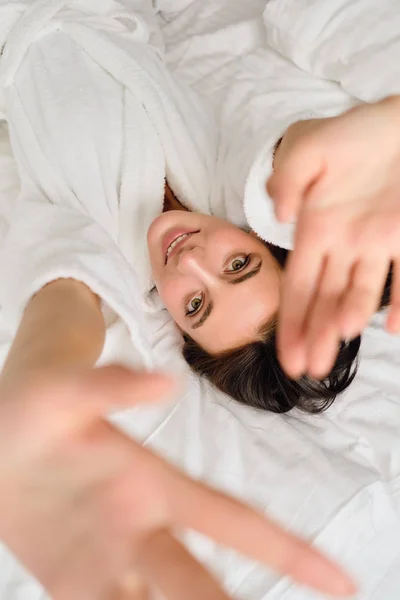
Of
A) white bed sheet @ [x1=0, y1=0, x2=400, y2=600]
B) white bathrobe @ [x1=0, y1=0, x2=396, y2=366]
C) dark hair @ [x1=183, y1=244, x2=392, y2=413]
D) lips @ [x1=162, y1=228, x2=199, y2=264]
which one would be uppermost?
white bathrobe @ [x1=0, y1=0, x2=396, y2=366]

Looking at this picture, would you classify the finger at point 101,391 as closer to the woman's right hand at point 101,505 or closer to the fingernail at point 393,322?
the woman's right hand at point 101,505

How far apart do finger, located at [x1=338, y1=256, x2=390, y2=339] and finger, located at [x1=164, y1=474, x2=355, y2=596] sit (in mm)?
124

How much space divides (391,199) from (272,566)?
0.25 metres

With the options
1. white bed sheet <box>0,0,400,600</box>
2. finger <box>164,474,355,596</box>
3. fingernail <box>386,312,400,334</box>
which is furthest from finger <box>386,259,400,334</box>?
white bed sheet <box>0,0,400,600</box>

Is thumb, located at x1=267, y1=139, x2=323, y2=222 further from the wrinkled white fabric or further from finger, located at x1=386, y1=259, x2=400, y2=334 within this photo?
the wrinkled white fabric

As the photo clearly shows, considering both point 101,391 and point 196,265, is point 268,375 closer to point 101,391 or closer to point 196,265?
point 196,265

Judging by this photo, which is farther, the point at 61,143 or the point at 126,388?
the point at 61,143

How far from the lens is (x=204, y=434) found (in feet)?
2.43

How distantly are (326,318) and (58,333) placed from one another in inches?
7.6

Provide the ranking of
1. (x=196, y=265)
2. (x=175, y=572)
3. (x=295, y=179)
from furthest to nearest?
(x=196, y=265) → (x=295, y=179) → (x=175, y=572)

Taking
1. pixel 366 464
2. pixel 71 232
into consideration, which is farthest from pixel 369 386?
pixel 71 232

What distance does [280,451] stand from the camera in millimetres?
732

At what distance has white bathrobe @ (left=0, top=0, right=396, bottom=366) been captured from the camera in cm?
62

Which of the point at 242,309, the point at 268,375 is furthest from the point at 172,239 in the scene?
the point at 268,375
